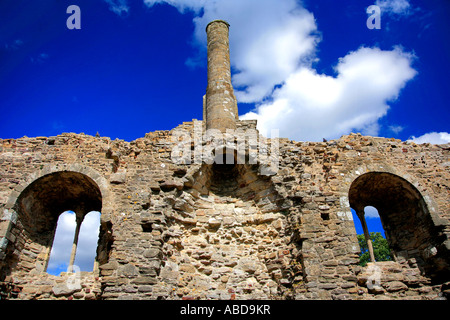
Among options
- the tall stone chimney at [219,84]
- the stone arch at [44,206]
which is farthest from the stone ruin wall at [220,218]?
the tall stone chimney at [219,84]

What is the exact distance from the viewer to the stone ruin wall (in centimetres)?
822

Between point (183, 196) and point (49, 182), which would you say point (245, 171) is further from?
point (49, 182)

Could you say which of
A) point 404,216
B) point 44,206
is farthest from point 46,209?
point 404,216

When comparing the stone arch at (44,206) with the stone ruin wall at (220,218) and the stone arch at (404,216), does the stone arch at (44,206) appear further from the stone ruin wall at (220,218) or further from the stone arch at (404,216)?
the stone arch at (404,216)

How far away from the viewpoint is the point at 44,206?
10.3 m

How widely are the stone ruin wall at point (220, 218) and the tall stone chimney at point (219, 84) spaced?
3.46ft

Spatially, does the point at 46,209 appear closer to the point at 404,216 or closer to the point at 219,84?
the point at 219,84

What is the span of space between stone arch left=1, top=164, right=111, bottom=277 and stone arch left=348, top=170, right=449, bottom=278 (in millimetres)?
7820

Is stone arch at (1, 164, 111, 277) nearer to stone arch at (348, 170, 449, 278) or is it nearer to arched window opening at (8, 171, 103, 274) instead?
arched window opening at (8, 171, 103, 274)

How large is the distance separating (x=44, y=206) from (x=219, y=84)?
7.32 meters

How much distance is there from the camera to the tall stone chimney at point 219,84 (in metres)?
11.4

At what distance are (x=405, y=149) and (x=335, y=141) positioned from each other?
7.20ft

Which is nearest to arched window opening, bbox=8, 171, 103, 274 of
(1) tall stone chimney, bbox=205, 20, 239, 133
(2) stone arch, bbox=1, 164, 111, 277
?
(2) stone arch, bbox=1, 164, 111, 277
